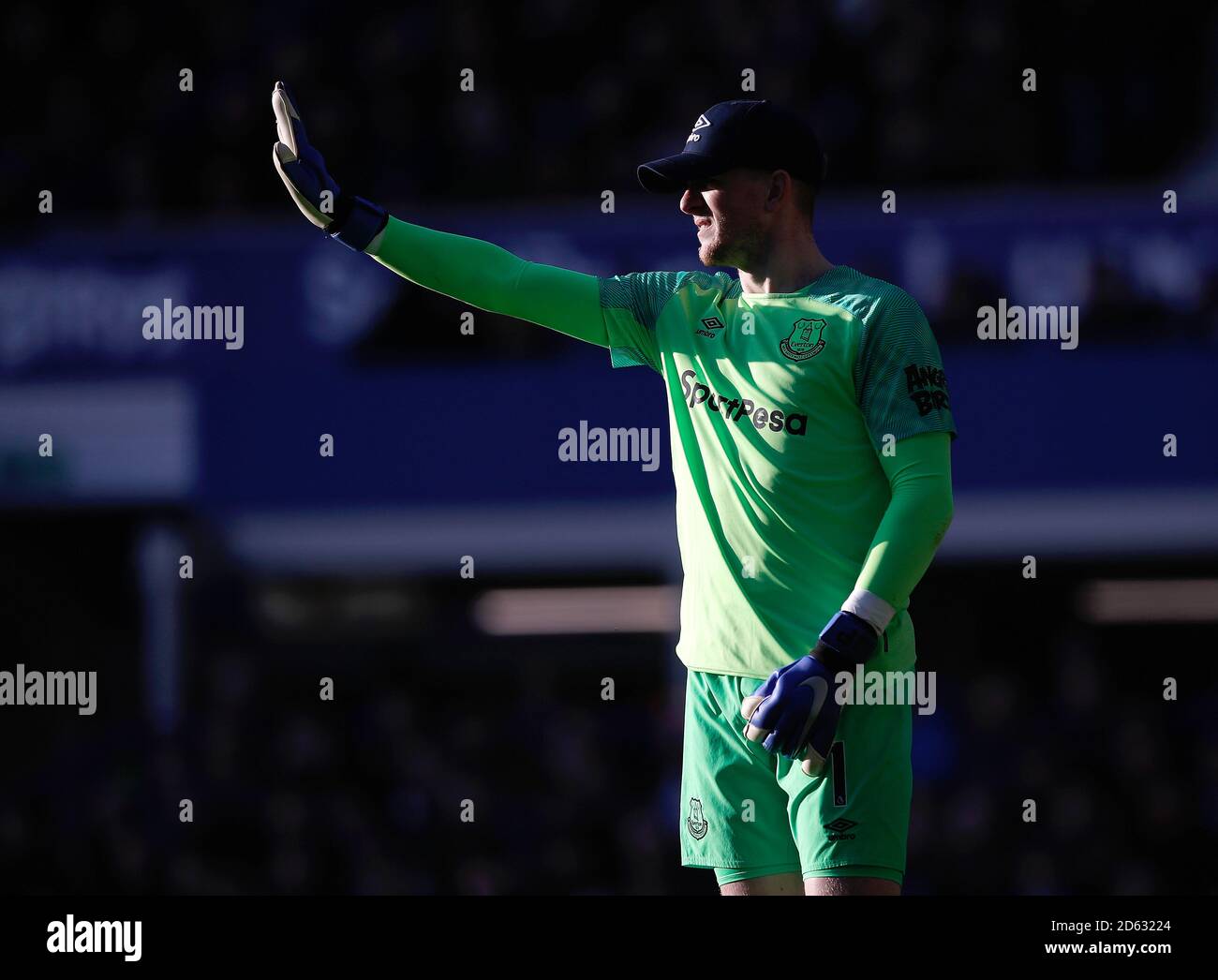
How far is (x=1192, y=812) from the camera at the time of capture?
877 cm

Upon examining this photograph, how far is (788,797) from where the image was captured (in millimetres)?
3615

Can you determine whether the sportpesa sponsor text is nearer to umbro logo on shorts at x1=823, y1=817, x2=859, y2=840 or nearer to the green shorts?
the green shorts

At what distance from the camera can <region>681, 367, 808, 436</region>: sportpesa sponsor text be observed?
3615 mm

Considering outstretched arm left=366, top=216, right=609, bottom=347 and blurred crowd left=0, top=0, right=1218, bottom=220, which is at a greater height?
blurred crowd left=0, top=0, right=1218, bottom=220

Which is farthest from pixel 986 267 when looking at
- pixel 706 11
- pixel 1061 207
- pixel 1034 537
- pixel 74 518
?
pixel 74 518

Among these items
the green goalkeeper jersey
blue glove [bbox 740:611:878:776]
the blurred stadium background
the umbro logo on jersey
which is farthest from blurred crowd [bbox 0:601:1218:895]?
the umbro logo on jersey

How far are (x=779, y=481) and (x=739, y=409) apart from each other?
175 millimetres

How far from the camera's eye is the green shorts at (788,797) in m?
3.51

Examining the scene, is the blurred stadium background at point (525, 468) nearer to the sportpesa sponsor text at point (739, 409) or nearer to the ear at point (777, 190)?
the sportpesa sponsor text at point (739, 409)

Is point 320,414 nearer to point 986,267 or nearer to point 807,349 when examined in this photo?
point 986,267

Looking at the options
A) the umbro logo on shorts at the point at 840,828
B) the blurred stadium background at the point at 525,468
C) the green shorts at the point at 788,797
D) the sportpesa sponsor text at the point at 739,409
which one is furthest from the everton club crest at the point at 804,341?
the blurred stadium background at the point at 525,468

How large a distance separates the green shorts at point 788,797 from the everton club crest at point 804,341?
67 cm

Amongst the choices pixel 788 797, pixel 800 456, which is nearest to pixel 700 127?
pixel 800 456

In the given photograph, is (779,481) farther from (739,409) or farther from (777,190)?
(777,190)
